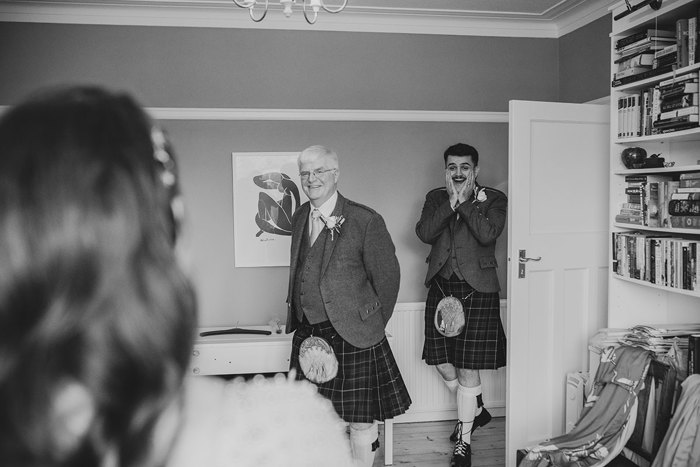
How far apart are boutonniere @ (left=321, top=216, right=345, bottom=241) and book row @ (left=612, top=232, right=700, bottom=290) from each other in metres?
1.40

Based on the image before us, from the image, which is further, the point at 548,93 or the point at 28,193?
the point at 548,93

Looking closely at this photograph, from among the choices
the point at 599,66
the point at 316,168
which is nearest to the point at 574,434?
the point at 316,168

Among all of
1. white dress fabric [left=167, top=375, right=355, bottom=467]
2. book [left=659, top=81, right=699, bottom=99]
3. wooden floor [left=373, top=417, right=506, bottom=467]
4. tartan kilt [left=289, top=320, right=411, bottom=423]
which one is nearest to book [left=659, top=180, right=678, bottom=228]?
book [left=659, top=81, right=699, bottom=99]

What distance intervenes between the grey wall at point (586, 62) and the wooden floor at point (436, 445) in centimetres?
221

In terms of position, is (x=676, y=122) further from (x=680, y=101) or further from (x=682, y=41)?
(x=682, y=41)

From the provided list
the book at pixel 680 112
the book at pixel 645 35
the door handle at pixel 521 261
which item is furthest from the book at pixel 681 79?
the door handle at pixel 521 261

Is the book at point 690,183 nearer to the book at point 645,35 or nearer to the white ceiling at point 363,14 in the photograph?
the book at point 645,35

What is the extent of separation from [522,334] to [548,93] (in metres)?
1.91

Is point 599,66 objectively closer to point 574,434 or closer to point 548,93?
point 548,93

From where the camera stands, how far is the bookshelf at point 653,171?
2.56 metres

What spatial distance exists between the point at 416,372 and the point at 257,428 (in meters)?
3.52

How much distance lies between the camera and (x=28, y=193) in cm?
41

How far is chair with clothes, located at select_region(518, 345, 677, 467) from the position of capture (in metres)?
2.54

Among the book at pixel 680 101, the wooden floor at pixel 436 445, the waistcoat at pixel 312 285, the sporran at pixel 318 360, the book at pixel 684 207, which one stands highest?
the book at pixel 680 101
